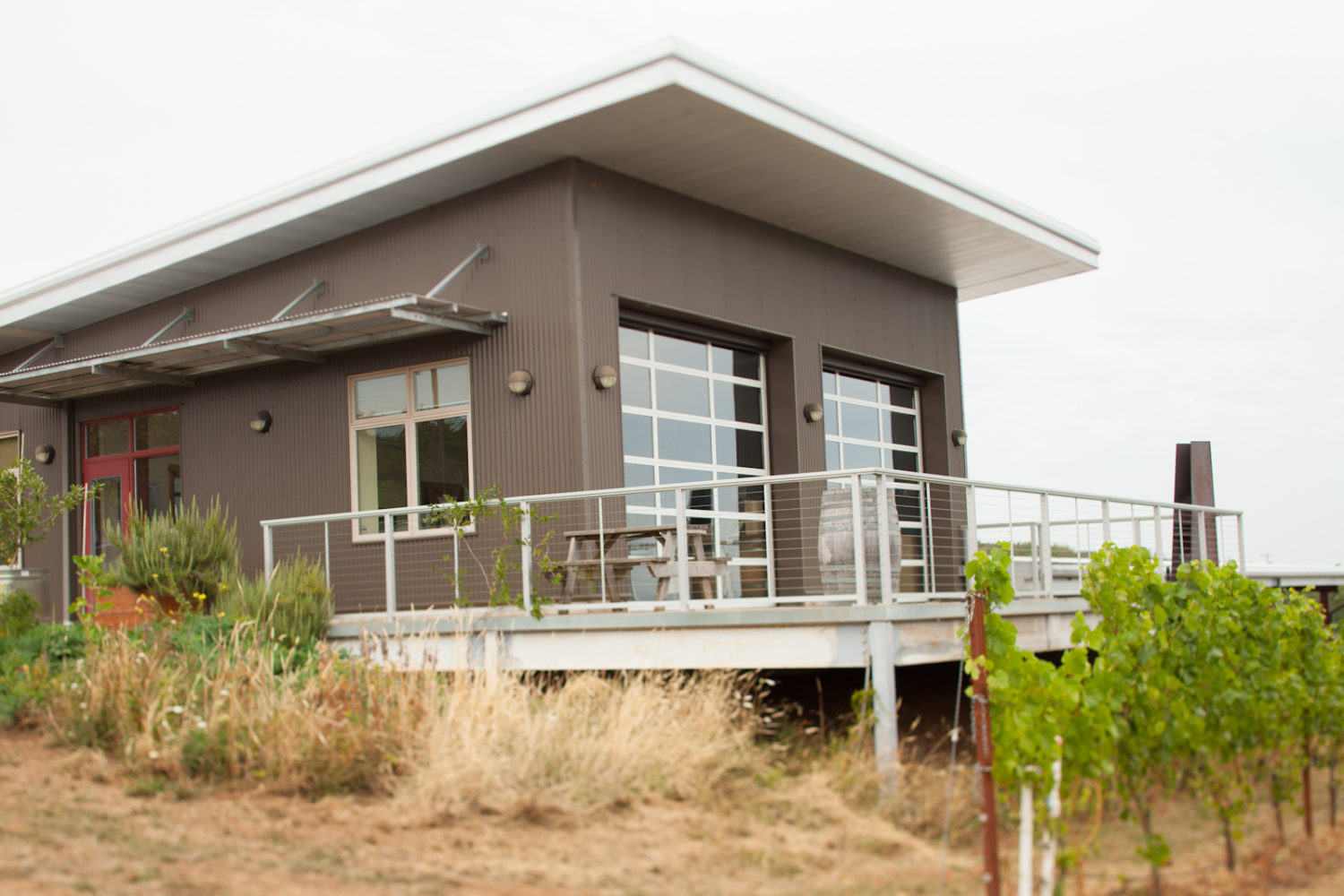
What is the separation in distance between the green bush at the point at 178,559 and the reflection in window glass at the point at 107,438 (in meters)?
3.66

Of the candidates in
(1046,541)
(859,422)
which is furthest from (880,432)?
(1046,541)

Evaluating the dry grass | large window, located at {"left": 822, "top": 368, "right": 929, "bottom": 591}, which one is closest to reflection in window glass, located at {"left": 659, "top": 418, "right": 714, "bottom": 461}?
→ large window, located at {"left": 822, "top": 368, "right": 929, "bottom": 591}

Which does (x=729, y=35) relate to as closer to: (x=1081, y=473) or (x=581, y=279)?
(x=1081, y=473)

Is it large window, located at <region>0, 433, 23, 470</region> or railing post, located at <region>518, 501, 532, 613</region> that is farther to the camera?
large window, located at <region>0, 433, 23, 470</region>

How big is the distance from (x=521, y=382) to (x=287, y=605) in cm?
283

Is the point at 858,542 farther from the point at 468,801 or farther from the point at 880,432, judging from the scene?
the point at 880,432

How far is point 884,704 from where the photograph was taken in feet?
25.3

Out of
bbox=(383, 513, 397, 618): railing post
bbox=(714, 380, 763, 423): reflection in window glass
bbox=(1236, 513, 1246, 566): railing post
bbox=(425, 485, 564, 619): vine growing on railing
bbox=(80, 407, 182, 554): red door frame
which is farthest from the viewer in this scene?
bbox=(80, 407, 182, 554): red door frame

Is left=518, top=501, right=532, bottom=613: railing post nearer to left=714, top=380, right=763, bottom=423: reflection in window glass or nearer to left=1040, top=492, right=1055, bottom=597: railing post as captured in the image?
Answer: left=714, top=380, right=763, bottom=423: reflection in window glass

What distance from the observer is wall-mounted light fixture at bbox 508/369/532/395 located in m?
11.4

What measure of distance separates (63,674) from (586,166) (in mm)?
6065

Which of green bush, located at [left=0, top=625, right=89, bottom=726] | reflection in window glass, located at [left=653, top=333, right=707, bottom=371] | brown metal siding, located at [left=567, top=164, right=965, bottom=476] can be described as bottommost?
green bush, located at [left=0, top=625, right=89, bottom=726]

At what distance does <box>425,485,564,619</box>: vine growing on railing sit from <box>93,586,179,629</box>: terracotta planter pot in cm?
239

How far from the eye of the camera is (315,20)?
50.4 ft
